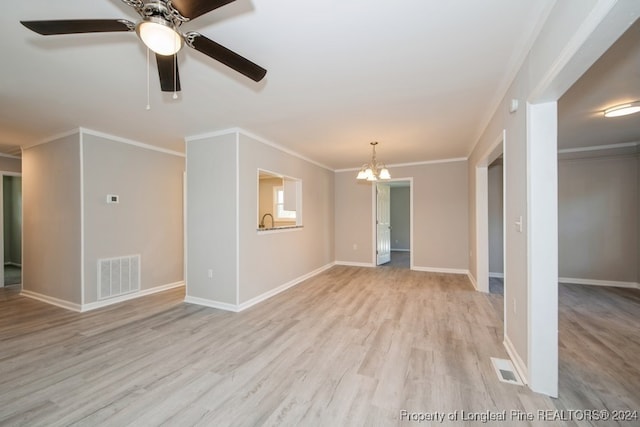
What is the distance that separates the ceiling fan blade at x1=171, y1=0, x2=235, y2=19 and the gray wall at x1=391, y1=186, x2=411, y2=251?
8.94m

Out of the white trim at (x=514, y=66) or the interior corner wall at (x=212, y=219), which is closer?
the white trim at (x=514, y=66)

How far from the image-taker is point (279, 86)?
2451 mm

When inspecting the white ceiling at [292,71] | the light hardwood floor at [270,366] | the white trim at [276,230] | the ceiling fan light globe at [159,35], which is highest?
the white ceiling at [292,71]

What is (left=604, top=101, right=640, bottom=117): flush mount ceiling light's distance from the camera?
2.79m

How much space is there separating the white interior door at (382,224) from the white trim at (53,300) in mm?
5633

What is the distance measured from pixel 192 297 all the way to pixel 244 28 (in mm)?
3603

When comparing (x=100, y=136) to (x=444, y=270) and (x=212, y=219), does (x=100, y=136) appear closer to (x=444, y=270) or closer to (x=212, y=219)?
(x=212, y=219)

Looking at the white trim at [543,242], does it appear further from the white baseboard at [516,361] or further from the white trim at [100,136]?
the white trim at [100,136]

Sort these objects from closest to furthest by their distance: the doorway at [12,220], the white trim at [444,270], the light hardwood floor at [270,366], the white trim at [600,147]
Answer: the light hardwood floor at [270,366] → the white trim at [600,147] → the white trim at [444,270] → the doorway at [12,220]

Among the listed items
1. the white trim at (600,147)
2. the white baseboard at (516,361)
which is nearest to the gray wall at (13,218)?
the white baseboard at (516,361)

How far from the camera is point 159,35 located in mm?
1277

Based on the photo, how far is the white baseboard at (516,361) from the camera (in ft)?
6.51

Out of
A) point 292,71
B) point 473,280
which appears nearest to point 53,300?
point 292,71

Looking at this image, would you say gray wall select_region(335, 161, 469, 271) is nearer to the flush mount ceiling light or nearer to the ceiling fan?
the flush mount ceiling light
